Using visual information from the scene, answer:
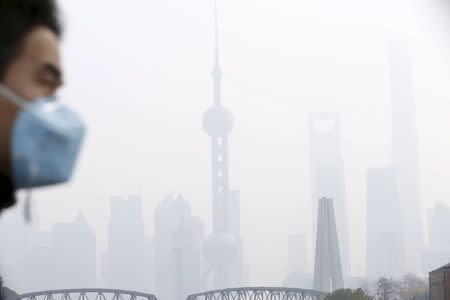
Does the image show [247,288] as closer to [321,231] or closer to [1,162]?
[321,231]

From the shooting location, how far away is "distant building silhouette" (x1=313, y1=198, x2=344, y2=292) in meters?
126

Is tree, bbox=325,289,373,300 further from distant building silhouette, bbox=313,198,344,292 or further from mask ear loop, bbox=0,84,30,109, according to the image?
mask ear loop, bbox=0,84,30,109

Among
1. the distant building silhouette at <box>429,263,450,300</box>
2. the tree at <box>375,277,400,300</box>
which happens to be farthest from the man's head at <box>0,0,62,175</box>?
the tree at <box>375,277,400,300</box>

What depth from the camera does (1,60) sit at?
1959mm

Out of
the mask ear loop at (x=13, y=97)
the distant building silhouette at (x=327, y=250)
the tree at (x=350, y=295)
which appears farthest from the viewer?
the distant building silhouette at (x=327, y=250)

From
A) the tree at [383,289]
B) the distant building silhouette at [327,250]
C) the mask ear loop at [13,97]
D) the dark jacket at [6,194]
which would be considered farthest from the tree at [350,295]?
the mask ear loop at [13,97]

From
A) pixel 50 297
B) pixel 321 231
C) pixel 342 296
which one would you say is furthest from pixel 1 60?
pixel 50 297

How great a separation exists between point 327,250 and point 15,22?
12558 cm

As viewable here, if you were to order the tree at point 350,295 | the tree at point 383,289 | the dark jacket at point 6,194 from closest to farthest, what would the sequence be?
the dark jacket at point 6,194 → the tree at point 350,295 → the tree at point 383,289

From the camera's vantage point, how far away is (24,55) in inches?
80.2

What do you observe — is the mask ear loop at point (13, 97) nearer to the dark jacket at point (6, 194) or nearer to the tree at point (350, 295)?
the dark jacket at point (6, 194)

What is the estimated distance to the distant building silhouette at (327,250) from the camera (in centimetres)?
12631

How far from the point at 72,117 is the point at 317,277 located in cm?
12916

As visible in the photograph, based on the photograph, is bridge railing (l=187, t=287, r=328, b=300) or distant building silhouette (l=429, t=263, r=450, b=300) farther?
bridge railing (l=187, t=287, r=328, b=300)
